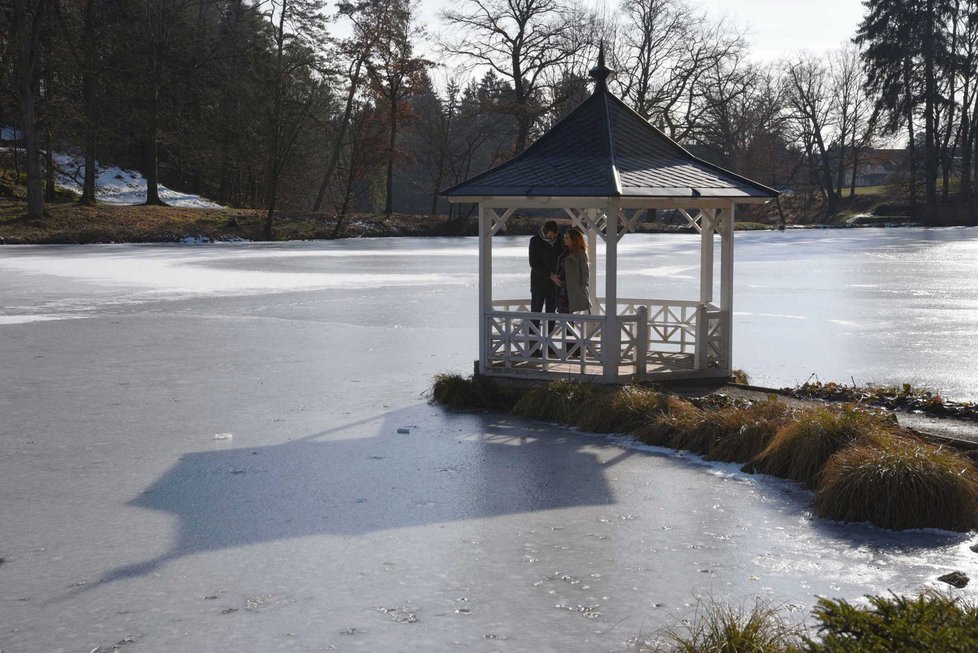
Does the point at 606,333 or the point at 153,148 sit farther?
the point at 153,148

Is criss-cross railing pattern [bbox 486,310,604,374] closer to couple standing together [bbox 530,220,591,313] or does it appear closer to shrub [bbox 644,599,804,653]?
couple standing together [bbox 530,220,591,313]

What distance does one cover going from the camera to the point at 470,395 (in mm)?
11062

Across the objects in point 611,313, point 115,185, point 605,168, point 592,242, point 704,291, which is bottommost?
point 611,313

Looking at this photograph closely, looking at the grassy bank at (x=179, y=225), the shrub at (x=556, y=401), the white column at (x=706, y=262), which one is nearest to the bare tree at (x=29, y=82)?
the grassy bank at (x=179, y=225)

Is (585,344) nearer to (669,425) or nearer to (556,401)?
(556,401)

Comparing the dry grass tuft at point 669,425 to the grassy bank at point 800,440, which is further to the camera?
the dry grass tuft at point 669,425

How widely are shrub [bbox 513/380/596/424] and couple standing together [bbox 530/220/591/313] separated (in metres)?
1.58

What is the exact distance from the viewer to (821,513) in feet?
22.9

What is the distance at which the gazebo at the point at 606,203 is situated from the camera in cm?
1070

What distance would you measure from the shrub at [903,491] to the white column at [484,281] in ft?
16.0

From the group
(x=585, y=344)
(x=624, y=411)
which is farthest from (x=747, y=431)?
(x=585, y=344)

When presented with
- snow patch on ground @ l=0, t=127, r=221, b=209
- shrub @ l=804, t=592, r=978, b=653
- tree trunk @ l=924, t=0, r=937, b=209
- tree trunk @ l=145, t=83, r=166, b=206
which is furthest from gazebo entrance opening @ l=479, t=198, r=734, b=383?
tree trunk @ l=924, t=0, r=937, b=209

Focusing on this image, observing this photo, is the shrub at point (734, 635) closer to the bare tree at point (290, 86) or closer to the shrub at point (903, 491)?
the shrub at point (903, 491)

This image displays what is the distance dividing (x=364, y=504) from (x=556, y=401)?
3533 millimetres
